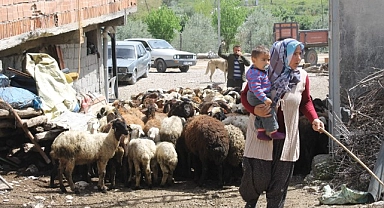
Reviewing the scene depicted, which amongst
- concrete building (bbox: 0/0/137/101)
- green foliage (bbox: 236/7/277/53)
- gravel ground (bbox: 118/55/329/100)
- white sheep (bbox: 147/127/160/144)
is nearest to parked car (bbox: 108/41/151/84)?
gravel ground (bbox: 118/55/329/100)

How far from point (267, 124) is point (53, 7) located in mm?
7173

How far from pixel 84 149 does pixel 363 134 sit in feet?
12.8

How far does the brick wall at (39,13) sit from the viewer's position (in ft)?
34.0

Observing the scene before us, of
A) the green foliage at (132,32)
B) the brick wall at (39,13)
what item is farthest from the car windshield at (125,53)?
the green foliage at (132,32)

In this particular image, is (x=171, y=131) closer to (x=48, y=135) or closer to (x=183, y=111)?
(x=183, y=111)

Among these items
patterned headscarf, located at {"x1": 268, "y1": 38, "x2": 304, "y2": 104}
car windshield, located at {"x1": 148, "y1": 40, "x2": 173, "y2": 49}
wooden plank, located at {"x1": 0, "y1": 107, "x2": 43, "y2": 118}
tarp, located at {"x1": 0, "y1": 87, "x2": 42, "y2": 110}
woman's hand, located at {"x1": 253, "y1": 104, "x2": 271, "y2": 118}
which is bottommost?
wooden plank, located at {"x1": 0, "y1": 107, "x2": 43, "y2": 118}

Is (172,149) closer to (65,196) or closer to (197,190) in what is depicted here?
(197,190)

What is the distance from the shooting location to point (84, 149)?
9.73 metres

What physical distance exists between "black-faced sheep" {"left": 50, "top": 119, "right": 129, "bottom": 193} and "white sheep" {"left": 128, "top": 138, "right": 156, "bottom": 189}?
0.37 metres

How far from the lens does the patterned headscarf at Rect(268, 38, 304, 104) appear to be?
20.8 feet

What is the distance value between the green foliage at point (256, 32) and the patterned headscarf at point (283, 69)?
3847 cm

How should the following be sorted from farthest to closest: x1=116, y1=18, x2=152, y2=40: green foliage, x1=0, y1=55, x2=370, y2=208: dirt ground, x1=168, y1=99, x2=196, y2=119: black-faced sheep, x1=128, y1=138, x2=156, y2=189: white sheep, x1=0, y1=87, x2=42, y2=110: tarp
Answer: x1=116, y1=18, x2=152, y2=40: green foliage < x1=168, y1=99, x2=196, y2=119: black-faced sheep < x1=0, y1=87, x2=42, y2=110: tarp < x1=128, y1=138, x2=156, y2=189: white sheep < x1=0, y1=55, x2=370, y2=208: dirt ground

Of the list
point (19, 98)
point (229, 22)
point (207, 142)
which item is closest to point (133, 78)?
point (19, 98)

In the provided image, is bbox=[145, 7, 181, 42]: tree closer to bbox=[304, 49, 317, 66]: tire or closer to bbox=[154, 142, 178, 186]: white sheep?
bbox=[304, 49, 317, 66]: tire
